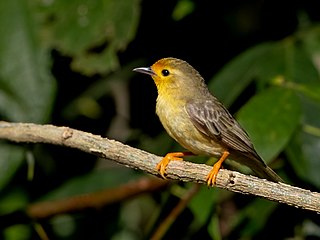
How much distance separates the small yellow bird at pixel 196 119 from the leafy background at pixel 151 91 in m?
0.10

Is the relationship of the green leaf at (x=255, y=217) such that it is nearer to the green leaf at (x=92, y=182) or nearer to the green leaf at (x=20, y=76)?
the green leaf at (x=92, y=182)

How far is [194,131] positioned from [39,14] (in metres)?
1.22

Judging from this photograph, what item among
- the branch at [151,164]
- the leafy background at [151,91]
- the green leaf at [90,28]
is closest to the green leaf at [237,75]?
the leafy background at [151,91]

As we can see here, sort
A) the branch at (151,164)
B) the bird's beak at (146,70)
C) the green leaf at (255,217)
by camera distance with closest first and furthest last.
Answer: the branch at (151,164)
the green leaf at (255,217)
the bird's beak at (146,70)

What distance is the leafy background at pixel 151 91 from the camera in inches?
189

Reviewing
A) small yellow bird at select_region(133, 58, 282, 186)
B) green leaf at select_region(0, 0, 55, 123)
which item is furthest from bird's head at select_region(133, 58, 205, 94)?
green leaf at select_region(0, 0, 55, 123)

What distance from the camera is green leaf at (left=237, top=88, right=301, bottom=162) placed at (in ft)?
14.8

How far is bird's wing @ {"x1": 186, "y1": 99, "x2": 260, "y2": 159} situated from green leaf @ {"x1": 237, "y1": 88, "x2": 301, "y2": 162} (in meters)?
0.13

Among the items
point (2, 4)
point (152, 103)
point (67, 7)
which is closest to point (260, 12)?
point (152, 103)

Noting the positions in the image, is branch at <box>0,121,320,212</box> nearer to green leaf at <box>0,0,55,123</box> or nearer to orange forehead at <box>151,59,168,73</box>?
green leaf at <box>0,0,55,123</box>

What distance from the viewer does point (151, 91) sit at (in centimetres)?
570

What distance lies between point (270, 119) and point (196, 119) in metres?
0.43

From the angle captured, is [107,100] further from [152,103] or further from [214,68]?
[214,68]

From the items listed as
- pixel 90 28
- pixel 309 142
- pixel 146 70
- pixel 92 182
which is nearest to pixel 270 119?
pixel 309 142
